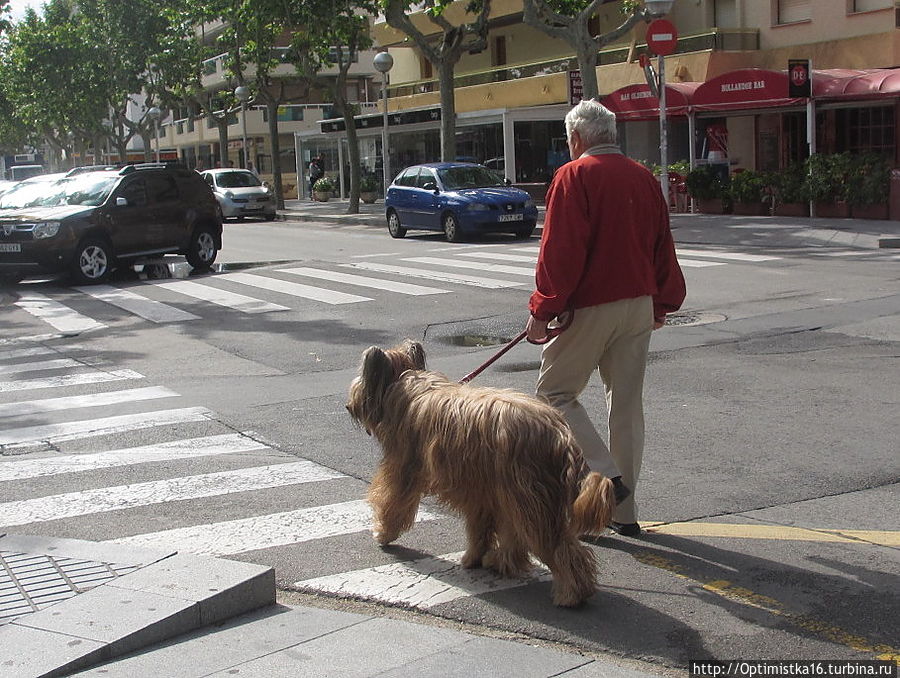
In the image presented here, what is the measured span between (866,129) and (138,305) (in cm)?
1928

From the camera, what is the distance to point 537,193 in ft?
115

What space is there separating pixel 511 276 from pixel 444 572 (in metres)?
11.4

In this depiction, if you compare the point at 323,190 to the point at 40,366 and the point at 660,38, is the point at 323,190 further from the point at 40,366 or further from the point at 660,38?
the point at 40,366

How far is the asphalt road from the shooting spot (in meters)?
4.35

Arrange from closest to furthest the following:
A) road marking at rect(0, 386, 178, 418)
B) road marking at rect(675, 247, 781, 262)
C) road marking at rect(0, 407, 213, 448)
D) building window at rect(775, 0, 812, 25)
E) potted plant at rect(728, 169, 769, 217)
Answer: road marking at rect(0, 407, 213, 448)
road marking at rect(0, 386, 178, 418)
road marking at rect(675, 247, 781, 262)
potted plant at rect(728, 169, 769, 217)
building window at rect(775, 0, 812, 25)

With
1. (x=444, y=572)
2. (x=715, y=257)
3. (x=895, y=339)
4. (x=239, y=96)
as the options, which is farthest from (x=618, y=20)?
(x=444, y=572)

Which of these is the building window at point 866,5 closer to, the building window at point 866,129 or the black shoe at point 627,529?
the building window at point 866,129

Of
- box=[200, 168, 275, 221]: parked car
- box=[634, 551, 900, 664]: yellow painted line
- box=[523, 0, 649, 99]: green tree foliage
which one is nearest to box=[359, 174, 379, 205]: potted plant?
box=[200, 168, 275, 221]: parked car

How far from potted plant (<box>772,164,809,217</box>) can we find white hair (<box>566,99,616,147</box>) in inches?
766

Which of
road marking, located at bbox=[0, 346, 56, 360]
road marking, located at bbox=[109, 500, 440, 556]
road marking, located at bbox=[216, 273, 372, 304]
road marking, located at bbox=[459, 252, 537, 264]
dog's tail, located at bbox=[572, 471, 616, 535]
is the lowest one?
road marking, located at bbox=[109, 500, 440, 556]

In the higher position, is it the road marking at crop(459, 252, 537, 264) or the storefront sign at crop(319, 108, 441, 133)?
the storefront sign at crop(319, 108, 441, 133)

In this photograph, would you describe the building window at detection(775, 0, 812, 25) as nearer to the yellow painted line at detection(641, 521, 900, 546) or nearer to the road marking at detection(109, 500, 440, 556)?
the yellow painted line at detection(641, 521, 900, 546)

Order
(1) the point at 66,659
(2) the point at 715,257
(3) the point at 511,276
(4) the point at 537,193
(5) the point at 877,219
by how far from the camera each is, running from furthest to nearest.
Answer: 1. (4) the point at 537,193
2. (5) the point at 877,219
3. (2) the point at 715,257
4. (3) the point at 511,276
5. (1) the point at 66,659

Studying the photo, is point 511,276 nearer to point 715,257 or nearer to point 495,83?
point 715,257
